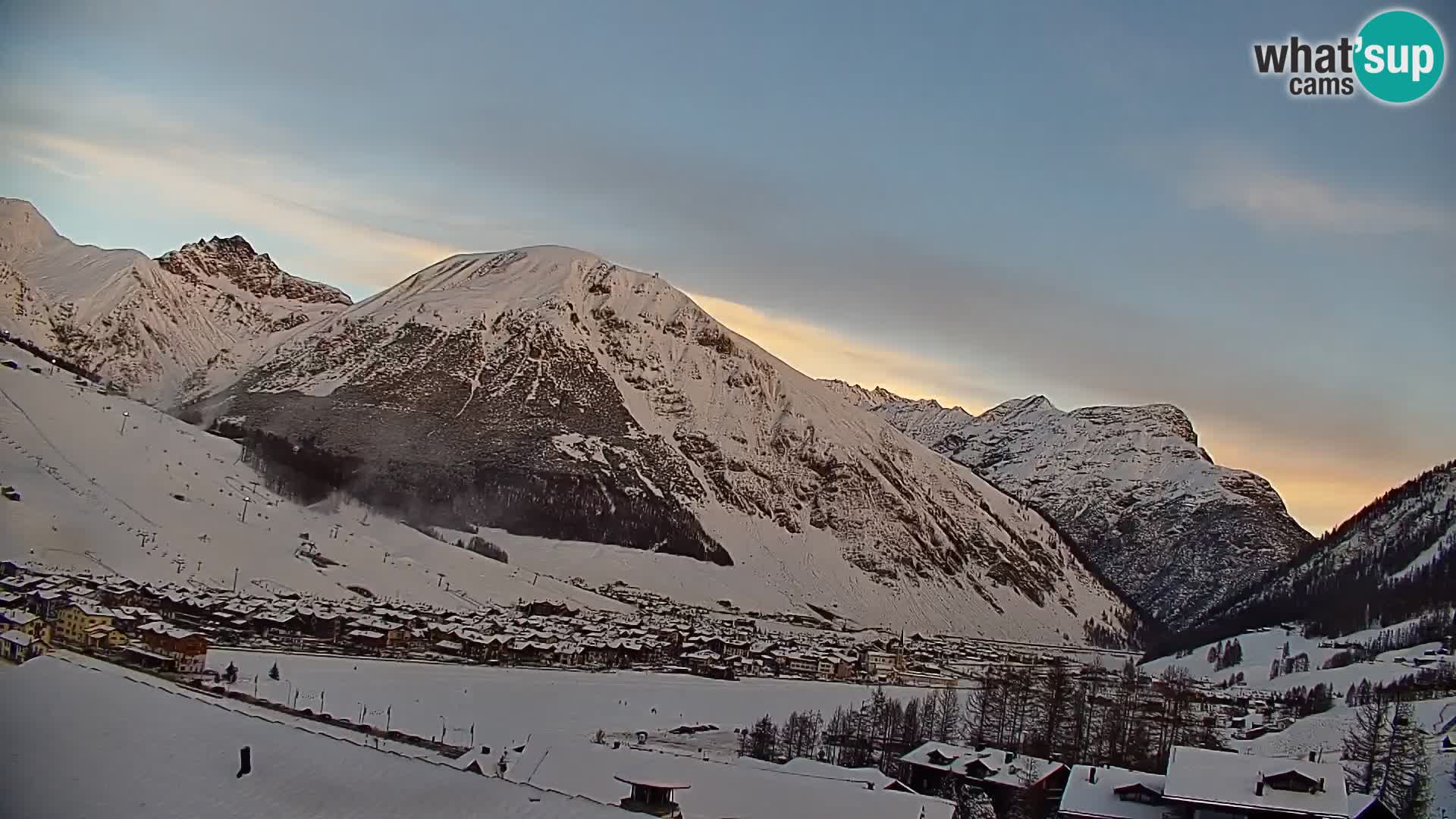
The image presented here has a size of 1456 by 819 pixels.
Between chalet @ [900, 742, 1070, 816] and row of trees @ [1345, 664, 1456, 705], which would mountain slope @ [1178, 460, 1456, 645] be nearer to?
row of trees @ [1345, 664, 1456, 705]

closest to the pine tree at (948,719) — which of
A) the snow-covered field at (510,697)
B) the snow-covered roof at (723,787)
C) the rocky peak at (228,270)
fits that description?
the snow-covered field at (510,697)

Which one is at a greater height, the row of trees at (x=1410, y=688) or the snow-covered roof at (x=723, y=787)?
the row of trees at (x=1410, y=688)

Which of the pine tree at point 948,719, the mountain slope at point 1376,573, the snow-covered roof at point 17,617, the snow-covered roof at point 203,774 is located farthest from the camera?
the mountain slope at point 1376,573

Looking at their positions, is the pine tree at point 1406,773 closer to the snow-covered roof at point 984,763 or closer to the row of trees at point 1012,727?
the row of trees at point 1012,727

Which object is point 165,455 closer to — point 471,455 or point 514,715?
point 514,715

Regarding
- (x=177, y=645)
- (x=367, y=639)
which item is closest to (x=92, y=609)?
(x=177, y=645)

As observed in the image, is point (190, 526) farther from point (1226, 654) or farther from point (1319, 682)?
point (1226, 654)

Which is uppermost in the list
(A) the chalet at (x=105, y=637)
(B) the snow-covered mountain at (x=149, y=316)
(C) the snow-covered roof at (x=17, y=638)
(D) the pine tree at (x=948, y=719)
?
(B) the snow-covered mountain at (x=149, y=316)
